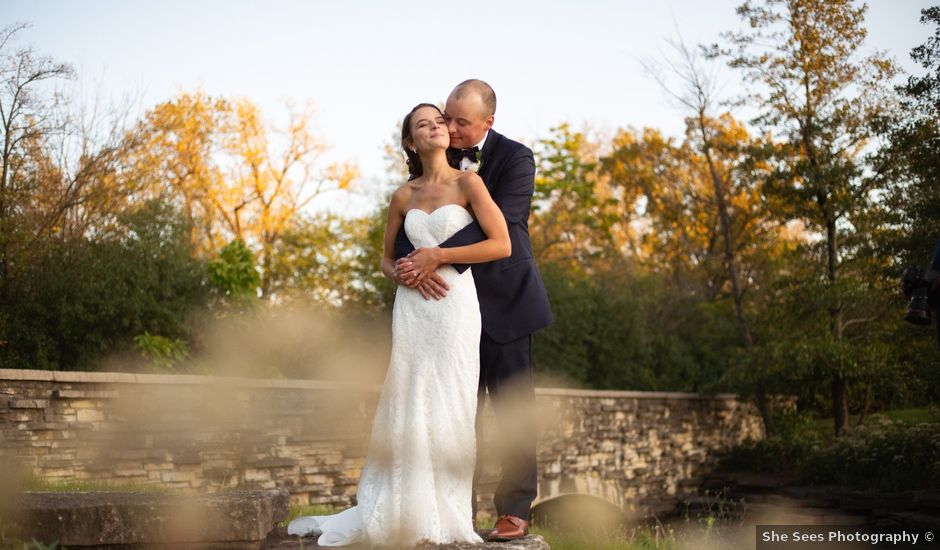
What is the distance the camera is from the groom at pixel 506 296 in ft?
12.2

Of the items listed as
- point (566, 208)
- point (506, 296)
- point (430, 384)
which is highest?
point (566, 208)

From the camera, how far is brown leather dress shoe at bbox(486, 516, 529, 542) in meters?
3.61

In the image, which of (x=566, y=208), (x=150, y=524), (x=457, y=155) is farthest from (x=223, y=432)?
(x=566, y=208)

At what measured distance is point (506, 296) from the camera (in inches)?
152

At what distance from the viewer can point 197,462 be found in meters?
10.0

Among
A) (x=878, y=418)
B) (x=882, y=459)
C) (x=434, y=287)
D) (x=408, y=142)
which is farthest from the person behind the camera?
(x=878, y=418)

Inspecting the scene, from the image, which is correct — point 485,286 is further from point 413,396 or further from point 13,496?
point 13,496

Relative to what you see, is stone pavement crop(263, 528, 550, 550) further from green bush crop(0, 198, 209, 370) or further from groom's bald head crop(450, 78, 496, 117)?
green bush crop(0, 198, 209, 370)

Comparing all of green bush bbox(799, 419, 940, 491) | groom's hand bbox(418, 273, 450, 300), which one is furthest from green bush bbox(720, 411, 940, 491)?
groom's hand bbox(418, 273, 450, 300)

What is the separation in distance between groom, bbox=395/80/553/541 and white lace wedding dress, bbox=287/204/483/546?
0.32 ft

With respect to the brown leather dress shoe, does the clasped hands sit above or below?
above

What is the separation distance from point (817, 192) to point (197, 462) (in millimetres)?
11510

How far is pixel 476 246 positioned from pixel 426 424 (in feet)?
2.33

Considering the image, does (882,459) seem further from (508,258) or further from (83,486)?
(508,258)
